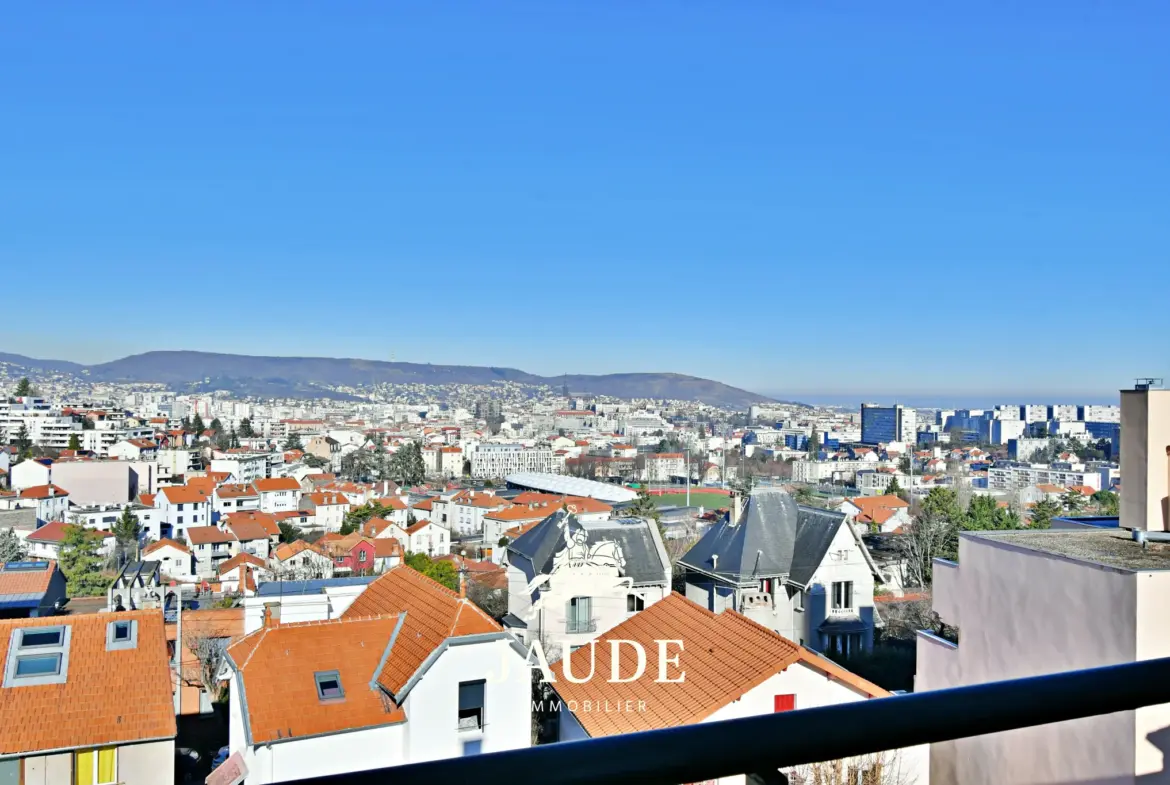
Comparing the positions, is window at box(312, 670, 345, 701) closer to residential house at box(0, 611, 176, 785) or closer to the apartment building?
residential house at box(0, 611, 176, 785)

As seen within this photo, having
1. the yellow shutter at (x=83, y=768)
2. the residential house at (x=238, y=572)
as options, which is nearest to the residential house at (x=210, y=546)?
the residential house at (x=238, y=572)

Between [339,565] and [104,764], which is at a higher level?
[104,764]

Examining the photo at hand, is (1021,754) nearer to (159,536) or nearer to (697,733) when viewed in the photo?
(697,733)

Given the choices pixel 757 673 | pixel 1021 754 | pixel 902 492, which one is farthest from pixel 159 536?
pixel 1021 754

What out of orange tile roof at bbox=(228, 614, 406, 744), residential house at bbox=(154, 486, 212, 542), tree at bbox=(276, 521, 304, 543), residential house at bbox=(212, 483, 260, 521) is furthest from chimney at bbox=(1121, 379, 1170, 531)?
residential house at bbox=(212, 483, 260, 521)

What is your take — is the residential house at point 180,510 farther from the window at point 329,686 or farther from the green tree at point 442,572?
the window at point 329,686

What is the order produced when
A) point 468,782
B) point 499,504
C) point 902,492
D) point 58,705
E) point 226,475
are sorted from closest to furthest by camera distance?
point 468,782 < point 58,705 < point 902,492 < point 499,504 < point 226,475

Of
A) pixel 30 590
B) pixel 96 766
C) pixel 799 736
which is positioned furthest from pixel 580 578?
pixel 799 736
